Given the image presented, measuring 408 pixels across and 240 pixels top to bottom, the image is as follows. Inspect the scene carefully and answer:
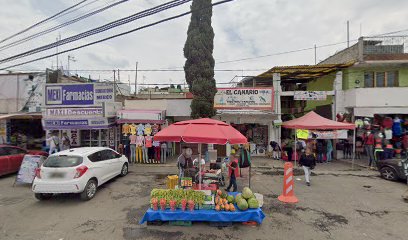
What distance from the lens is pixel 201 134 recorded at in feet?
18.7

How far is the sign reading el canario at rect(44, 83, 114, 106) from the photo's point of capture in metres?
13.9

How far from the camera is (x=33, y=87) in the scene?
15203 mm

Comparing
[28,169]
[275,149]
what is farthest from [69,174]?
[275,149]

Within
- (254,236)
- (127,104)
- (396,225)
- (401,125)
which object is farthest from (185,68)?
(401,125)

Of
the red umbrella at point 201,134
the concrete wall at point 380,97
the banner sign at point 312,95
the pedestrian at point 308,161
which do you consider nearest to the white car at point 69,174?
the red umbrella at point 201,134

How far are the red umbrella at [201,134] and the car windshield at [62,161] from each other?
11.0 ft

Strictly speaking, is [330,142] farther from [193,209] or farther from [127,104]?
[127,104]

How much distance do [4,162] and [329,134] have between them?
1708cm

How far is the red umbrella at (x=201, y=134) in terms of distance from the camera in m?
5.54

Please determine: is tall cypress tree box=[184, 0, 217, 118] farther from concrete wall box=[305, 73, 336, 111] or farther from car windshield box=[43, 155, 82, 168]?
concrete wall box=[305, 73, 336, 111]

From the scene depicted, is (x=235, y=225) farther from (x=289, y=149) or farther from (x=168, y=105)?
(x=168, y=105)

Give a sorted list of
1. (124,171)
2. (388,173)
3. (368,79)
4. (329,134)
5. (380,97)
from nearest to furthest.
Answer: (388,173), (124,171), (329,134), (380,97), (368,79)

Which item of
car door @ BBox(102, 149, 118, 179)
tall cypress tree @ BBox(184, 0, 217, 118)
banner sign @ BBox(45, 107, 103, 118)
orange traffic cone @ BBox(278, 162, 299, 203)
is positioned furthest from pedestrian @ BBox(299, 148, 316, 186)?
banner sign @ BBox(45, 107, 103, 118)

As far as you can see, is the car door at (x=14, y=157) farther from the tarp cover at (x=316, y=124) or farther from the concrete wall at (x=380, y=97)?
the concrete wall at (x=380, y=97)
